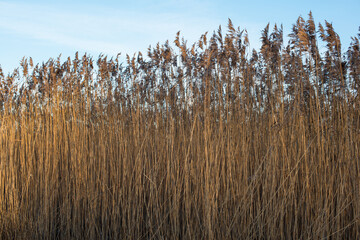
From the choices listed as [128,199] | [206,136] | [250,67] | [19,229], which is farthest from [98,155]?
[250,67]

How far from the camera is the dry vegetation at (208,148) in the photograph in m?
2.23

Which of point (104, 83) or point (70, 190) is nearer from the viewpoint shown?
point (70, 190)

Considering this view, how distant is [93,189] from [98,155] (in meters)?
0.32

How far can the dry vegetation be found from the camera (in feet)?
7.30

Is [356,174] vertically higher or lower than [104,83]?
lower

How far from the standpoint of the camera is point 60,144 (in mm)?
3117

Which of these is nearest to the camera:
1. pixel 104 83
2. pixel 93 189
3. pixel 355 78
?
pixel 355 78

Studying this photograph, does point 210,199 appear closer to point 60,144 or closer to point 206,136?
point 206,136

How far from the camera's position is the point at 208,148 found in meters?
2.35

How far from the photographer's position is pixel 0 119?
3.54 m

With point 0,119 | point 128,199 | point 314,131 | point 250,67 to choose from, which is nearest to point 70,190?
point 128,199

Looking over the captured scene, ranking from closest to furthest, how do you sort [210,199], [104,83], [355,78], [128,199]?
[210,199] → [355,78] → [128,199] → [104,83]

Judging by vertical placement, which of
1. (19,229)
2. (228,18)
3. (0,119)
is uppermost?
(228,18)

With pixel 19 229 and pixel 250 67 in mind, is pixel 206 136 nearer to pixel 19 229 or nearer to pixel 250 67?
pixel 250 67
